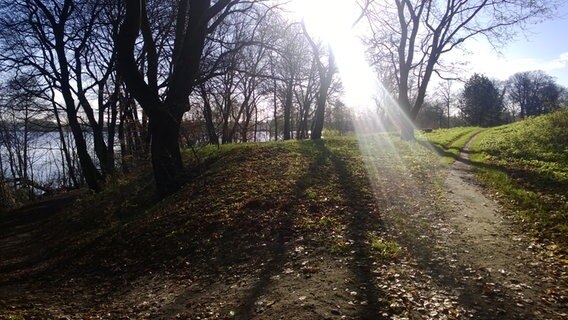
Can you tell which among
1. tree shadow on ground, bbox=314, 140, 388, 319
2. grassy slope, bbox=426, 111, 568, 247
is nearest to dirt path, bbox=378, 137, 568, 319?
grassy slope, bbox=426, 111, 568, 247

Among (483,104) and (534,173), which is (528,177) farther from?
(483,104)

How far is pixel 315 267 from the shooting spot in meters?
6.84

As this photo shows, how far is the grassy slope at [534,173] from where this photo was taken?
8.37 meters

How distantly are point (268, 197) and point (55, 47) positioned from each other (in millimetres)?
16180

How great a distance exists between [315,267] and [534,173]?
8.43 m

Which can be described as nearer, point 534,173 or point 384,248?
point 384,248

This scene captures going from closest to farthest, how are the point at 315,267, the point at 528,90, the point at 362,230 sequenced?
the point at 315,267
the point at 362,230
the point at 528,90

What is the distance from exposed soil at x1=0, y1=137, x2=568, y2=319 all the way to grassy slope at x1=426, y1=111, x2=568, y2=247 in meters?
0.56

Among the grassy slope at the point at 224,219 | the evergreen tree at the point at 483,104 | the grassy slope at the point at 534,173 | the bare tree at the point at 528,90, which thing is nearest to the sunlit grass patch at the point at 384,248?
the grassy slope at the point at 224,219

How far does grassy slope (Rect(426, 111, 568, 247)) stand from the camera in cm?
837

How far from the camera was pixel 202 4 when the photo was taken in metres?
12.8

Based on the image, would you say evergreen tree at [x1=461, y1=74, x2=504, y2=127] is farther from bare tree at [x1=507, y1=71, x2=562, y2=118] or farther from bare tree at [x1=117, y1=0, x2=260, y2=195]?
bare tree at [x1=117, y1=0, x2=260, y2=195]

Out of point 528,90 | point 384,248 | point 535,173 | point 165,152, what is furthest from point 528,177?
point 528,90

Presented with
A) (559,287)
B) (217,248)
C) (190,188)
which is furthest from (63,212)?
(559,287)
